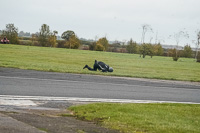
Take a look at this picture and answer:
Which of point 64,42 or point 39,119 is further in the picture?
point 64,42

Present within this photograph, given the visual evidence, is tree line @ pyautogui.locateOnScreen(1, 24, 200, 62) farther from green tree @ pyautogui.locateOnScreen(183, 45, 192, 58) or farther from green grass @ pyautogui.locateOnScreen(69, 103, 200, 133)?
green grass @ pyautogui.locateOnScreen(69, 103, 200, 133)

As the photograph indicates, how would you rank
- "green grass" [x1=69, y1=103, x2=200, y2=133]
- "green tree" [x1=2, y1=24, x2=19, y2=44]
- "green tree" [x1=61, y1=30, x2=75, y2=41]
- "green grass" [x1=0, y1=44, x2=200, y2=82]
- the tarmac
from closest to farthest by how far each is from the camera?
1. the tarmac
2. "green grass" [x1=69, y1=103, x2=200, y2=133]
3. "green grass" [x1=0, y1=44, x2=200, y2=82]
4. "green tree" [x1=2, y1=24, x2=19, y2=44]
5. "green tree" [x1=61, y1=30, x2=75, y2=41]

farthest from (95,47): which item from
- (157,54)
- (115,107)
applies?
(115,107)

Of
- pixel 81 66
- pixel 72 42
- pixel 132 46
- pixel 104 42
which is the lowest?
pixel 81 66

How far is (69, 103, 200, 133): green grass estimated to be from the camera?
28.4 feet

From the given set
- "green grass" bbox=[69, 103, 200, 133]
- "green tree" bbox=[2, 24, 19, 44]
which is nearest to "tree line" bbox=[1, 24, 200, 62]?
"green tree" bbox=[2, 24, 19, 44]

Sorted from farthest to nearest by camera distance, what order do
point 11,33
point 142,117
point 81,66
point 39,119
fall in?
1. point 11,33
2. point 81,66
3. point 142,117
4. point 39,119

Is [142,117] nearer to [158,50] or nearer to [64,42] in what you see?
[64,42]

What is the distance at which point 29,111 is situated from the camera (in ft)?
32.1

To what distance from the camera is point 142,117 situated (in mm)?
9719

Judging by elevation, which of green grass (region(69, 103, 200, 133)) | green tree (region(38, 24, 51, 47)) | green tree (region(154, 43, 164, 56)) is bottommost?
green grass (region(69, 103, 200, 133))

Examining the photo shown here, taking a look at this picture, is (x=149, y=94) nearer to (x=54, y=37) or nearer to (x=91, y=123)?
(x=91, y=123)

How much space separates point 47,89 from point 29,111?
4559 mm

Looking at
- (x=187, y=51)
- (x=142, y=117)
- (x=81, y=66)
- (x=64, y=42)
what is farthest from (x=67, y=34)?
(x=142, y=117)
